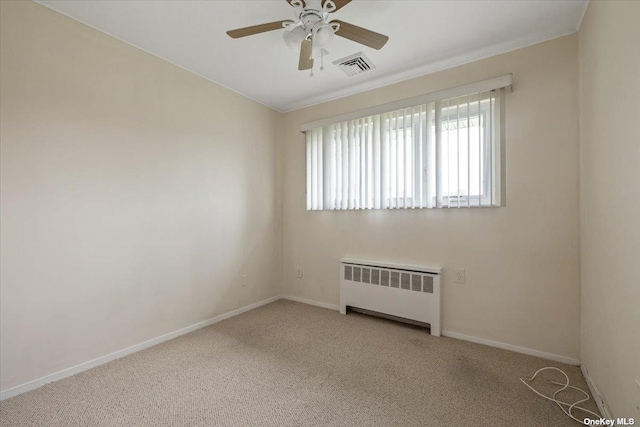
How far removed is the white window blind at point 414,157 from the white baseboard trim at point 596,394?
1.24 m

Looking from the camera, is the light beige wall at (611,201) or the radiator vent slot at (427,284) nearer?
the light beige wall at (611,201)

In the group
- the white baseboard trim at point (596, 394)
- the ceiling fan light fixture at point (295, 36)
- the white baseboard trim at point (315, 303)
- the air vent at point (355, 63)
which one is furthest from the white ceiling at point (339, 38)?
the white baseboard trim at point (315, 303)

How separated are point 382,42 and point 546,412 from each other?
2303 millimetres

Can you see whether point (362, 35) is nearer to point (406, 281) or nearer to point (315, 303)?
point (406, 281)

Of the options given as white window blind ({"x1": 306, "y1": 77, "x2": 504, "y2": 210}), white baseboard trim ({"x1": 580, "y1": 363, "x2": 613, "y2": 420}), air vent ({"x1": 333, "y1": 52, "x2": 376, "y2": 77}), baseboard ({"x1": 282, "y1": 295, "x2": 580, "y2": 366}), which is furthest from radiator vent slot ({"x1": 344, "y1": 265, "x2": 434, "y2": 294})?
air vent ({"x1": 333, "y1": 52, "x2": 376, "y2": 77})

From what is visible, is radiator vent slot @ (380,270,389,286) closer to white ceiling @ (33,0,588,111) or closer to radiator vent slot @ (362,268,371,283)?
radiator vent slot @ (362,268,371,283)

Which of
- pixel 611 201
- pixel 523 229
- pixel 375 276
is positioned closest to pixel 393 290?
pixel 375 276

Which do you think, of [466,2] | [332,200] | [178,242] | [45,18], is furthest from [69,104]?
[466,2]

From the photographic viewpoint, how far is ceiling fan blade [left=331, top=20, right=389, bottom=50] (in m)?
1.65

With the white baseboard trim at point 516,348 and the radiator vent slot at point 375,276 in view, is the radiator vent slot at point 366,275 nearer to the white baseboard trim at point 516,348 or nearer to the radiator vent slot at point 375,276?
the radiator vent slot at point 375,276

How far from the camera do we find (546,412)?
1.50 metres

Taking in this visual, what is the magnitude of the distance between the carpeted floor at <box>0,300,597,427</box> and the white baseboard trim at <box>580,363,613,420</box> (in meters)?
0.04

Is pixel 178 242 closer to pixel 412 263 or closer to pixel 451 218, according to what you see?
pixel 412 263

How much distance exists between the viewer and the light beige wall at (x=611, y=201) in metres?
1.17
